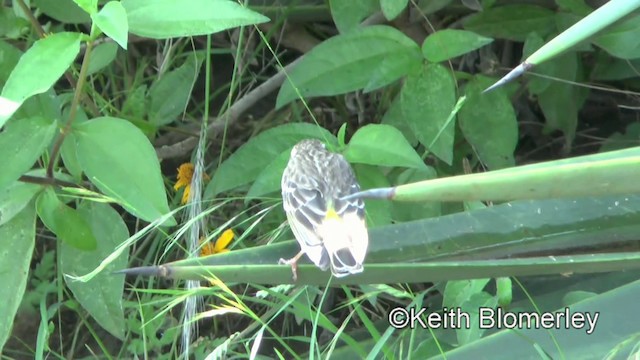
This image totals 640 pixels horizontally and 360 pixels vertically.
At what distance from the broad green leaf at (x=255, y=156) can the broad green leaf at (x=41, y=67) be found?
0.67m

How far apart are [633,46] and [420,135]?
1.79 ft


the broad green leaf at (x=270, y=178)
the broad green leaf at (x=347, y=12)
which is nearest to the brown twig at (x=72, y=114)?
the broad green leaf at (x=270, y=178)

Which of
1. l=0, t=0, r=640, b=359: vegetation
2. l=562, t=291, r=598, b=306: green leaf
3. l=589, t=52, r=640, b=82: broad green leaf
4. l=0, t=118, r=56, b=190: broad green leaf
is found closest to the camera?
l=0, t=0, r=640, b=359: vegetation

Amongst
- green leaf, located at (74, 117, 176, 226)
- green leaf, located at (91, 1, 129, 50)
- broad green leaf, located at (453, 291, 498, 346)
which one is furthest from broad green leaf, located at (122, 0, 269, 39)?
broad green leaf, located at (453, 291, 498, 346)

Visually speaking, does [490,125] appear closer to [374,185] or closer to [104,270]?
[374,185]

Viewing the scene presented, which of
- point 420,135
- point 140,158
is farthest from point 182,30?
point 420,135

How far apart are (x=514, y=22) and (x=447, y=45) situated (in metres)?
0.42

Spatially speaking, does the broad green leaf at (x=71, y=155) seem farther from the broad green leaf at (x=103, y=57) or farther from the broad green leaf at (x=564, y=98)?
the broad green leaf at (x=564, y=98)

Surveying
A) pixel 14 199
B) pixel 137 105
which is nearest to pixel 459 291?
pixel 14 199

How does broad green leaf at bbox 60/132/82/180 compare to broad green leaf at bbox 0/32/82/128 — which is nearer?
broad green leaf at bbox 0/32/82/128

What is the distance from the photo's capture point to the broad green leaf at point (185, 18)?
65.5 inches

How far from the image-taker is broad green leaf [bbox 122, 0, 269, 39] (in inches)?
65.5

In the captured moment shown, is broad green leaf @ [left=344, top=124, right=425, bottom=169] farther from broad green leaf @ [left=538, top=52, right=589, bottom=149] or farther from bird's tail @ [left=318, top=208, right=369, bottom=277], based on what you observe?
broad green leaf @ [left=538, top=52, right=589, bottom=149]

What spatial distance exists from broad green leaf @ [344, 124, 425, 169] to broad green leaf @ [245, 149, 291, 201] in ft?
0.54
